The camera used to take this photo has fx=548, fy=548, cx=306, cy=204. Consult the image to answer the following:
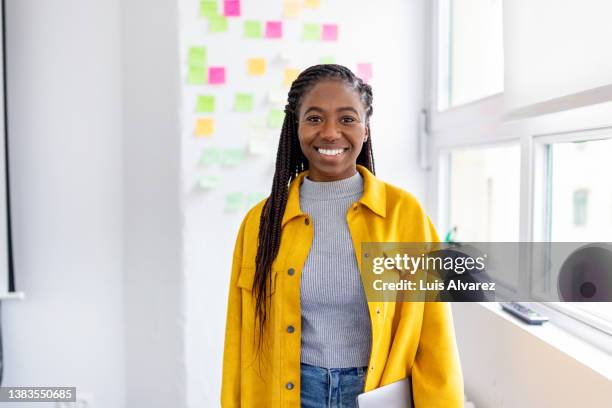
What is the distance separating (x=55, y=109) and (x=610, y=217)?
1822 mm

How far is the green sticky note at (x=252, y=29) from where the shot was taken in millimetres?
1912

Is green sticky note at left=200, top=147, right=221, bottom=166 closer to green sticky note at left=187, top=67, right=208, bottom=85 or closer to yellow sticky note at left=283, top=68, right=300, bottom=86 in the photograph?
green sticky note at left=187, top=67, right=208, bottom=85

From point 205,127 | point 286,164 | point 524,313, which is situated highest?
point 205,127

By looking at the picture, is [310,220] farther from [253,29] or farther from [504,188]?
[253,29]

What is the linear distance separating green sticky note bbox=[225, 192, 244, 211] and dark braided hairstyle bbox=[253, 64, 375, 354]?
0.69 m

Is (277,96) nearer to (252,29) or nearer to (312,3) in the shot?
(252,29)

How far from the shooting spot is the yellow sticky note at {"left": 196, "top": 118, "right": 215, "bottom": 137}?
1917 millimetres

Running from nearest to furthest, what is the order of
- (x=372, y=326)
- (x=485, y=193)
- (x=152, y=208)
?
1. (x=372, y=326)
2. (x=485, y=193)
3. (x=152, y=208)

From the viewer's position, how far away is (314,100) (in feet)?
3.72

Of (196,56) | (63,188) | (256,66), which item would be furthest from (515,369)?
(63,188)

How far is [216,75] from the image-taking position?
1.91 m

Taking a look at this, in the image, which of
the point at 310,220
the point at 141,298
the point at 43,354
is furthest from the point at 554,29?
the point at 43,354

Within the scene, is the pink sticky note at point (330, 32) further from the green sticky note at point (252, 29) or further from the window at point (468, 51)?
the window at point (468, 51)

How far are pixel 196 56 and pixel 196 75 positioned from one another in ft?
0.21
